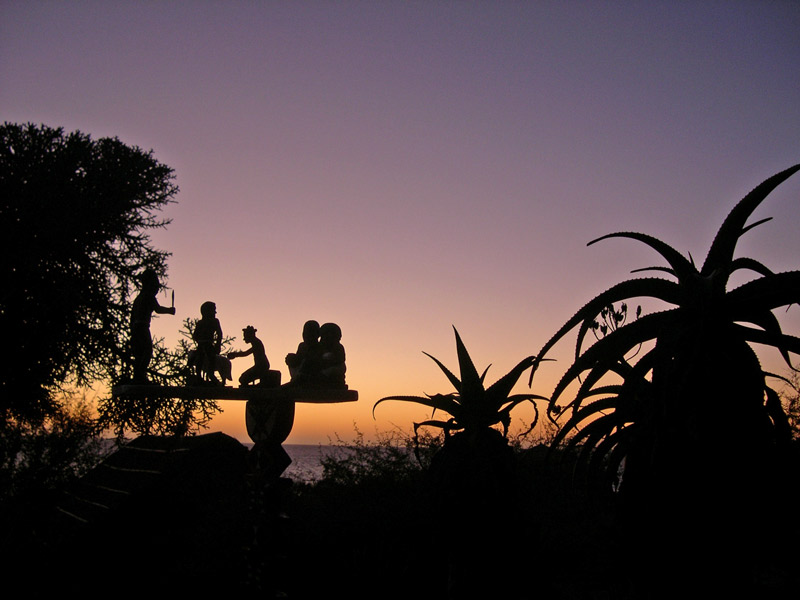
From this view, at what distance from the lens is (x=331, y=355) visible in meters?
8.74

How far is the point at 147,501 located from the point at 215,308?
4.25 m

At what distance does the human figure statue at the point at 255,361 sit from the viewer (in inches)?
352

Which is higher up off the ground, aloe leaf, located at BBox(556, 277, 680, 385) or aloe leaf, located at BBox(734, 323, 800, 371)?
aloe leaf, located at BBox(556, 277, 680, 385)

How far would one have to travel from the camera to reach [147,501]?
11016 mm

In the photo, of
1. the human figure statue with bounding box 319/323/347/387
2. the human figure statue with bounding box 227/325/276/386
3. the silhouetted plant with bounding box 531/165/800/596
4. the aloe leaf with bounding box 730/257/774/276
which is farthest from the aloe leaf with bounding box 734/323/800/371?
the human figure statue with bounding box 227/325/276/386

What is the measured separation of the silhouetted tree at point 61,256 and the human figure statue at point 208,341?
423 inches

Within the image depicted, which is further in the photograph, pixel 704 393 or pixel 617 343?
pixel 617 343

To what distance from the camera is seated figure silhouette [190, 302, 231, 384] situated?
29.0 ft

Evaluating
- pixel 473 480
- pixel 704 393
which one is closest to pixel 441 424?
pixel 473 480

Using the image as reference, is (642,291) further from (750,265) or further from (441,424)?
(441,424)

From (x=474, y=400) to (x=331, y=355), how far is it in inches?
171

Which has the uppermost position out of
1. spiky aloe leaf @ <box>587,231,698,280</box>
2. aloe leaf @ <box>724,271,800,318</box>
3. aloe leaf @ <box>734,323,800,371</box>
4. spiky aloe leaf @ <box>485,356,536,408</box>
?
spiky aloe leaf @ <box>587,231,698,280</box>

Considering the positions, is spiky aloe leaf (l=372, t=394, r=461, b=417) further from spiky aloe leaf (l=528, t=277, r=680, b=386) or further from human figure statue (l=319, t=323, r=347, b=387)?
human figure statue (l=319, t=323, r=347, b=387)

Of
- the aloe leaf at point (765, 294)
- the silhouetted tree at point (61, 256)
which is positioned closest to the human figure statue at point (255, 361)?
the aloe leaf at point (765, 294)
